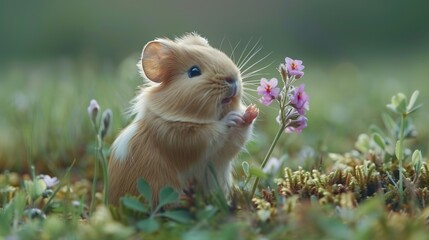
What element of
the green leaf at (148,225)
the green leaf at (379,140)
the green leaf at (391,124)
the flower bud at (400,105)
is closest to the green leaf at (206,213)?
the green leaf at (148,225)

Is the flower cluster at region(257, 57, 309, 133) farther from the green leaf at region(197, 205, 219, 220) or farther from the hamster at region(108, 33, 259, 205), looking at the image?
the green leaf at region(197, 205, 219, 220)

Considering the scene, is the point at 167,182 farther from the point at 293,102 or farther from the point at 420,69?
the point at 420,69

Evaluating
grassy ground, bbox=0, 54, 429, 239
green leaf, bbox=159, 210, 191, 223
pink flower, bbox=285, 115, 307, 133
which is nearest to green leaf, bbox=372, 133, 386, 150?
grassy ground, bbox=0, 54, 429, 239

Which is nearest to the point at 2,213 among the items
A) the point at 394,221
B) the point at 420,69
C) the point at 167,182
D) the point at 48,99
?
the point at 167,182

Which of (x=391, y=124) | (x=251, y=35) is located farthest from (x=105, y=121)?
(x=251, y=35)

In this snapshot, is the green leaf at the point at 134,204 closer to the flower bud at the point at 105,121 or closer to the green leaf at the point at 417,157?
the flower bud at the point at 105,121

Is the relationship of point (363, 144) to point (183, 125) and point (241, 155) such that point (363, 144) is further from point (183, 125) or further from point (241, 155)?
point (183, 125)
